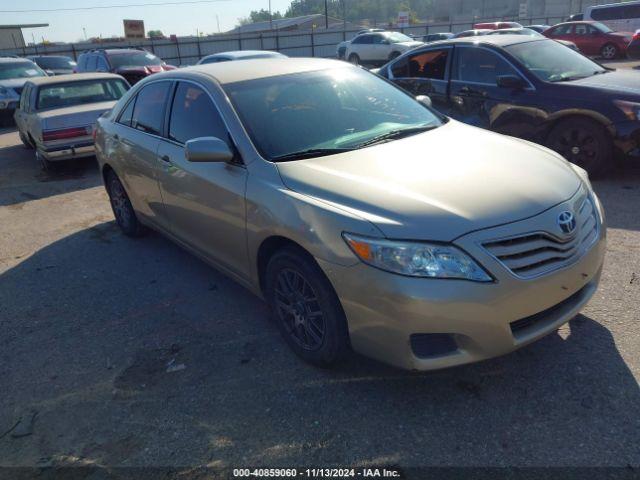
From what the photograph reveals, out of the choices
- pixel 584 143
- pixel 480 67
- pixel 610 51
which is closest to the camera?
pixel 584 143

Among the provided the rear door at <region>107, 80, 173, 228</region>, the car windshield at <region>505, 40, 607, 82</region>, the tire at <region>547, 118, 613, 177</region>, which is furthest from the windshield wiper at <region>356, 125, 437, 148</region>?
the car windshield at <region>505, 40, 607, 82</region>

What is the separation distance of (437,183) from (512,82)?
13.4ft

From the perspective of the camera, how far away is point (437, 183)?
2.74 meters

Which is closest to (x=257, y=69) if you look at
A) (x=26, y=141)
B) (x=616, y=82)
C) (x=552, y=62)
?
(x=552, y=62)

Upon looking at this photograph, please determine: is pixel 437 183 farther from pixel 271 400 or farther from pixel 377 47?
pixel 377 47

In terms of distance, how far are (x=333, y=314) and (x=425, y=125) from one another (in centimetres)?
177

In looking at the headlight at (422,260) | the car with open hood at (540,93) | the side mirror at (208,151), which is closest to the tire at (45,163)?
the car with open hood at (540,93)

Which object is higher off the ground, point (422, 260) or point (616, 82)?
point (616, 82)

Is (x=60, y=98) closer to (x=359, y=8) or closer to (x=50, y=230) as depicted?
(x=50, y=230)

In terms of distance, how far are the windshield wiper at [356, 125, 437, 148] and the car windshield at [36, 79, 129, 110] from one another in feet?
24.1

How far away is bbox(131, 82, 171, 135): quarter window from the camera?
4.30m

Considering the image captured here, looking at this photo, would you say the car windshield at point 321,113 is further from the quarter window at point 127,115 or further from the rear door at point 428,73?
the rear door at point 428,73

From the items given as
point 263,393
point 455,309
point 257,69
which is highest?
point 257,69

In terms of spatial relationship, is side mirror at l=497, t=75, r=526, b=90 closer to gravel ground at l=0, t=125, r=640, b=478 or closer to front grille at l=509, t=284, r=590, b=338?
gravel ground at l=0, t=125, r=640, b=478
